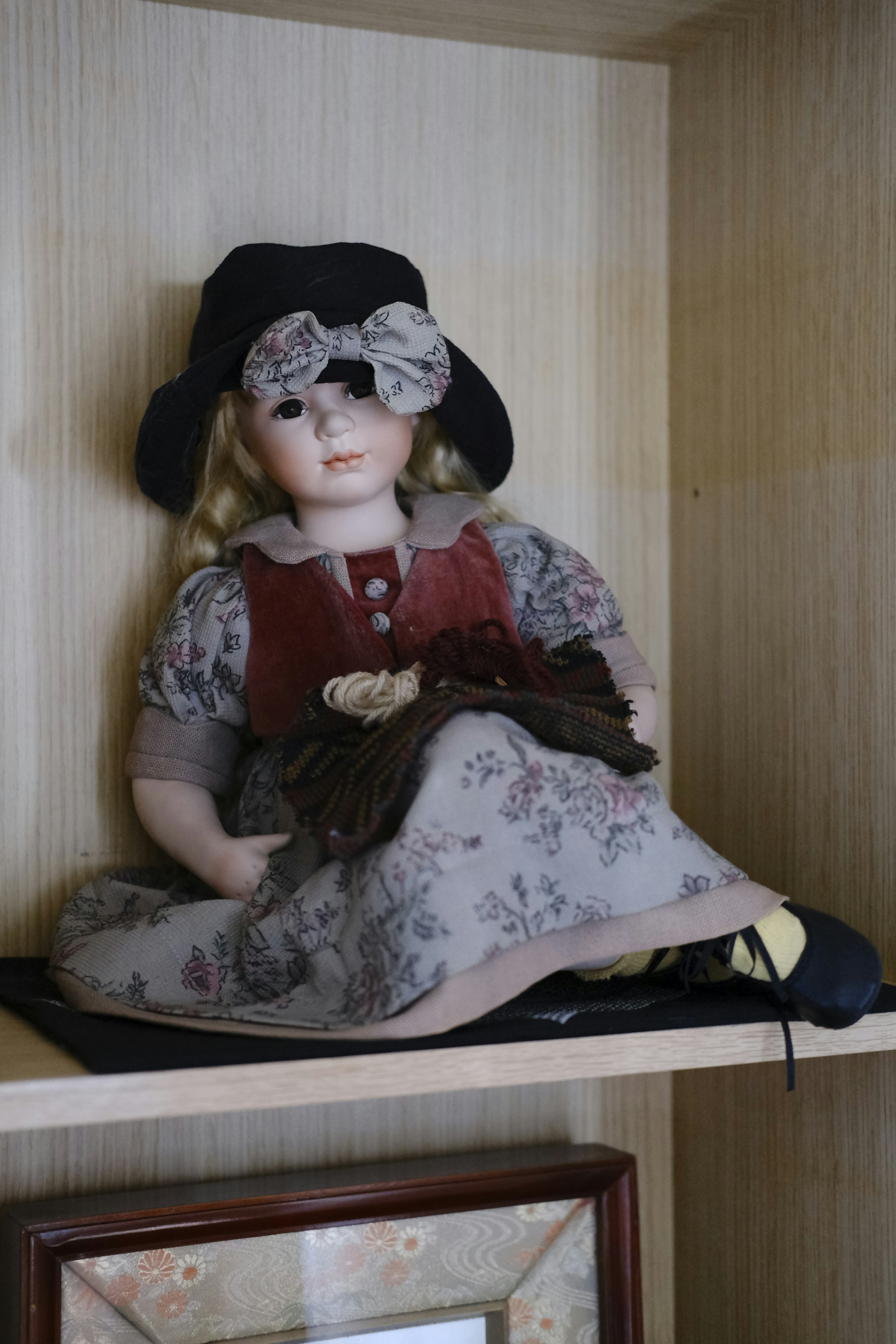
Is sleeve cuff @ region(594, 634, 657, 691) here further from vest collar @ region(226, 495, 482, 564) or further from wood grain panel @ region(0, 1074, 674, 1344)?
wood grain panel @ region(0, 1074, 674, 1344)

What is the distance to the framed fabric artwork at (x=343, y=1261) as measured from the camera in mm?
856

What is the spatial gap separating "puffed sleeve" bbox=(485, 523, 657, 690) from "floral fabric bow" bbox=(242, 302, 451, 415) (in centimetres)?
15

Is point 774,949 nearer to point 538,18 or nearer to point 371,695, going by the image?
point 371,695

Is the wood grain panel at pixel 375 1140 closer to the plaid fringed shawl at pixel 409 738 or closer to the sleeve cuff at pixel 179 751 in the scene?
the sleeve cuff at pixel 179 751

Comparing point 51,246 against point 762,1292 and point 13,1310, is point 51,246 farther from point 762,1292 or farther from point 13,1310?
point 762,1292

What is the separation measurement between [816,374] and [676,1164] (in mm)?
749

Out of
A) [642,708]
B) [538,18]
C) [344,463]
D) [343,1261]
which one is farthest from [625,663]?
[538,18]

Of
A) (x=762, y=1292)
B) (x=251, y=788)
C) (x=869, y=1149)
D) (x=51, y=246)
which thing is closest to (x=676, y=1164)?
(x=762, y=1292)

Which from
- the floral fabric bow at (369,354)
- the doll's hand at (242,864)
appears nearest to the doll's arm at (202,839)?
the doll's hand at (242,864)

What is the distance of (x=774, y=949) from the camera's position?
738mm

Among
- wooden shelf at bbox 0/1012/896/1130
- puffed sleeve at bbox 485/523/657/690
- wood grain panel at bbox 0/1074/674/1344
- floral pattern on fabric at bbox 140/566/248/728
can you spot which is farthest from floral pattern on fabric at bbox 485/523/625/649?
wood grain panel at bbox 0/1074/674/1344

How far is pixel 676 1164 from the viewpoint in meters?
1.15

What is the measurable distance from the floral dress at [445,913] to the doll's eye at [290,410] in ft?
1.00

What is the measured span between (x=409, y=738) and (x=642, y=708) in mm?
305
